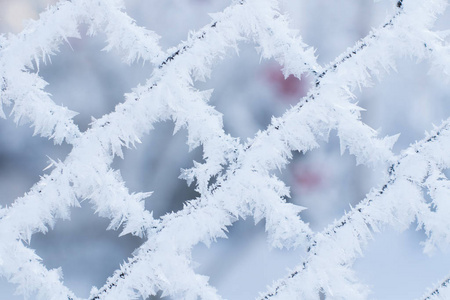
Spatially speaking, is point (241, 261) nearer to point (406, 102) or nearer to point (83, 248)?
point (83, 248)

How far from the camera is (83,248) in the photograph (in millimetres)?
931

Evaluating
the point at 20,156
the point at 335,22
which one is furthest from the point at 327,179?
the point at 20,156

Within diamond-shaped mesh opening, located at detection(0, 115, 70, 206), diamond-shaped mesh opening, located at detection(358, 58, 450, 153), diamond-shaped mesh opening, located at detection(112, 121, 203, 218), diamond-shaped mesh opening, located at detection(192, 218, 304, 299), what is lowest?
diamond-shaped mesh opening, located at detection(192, 218, 304, 299)

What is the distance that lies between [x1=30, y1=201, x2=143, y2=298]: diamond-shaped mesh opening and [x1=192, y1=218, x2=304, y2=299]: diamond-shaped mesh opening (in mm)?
174

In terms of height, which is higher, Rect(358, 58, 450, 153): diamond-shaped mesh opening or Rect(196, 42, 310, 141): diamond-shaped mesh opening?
Rect(196, 42, 310, 141): diamond-shaped mesh opening

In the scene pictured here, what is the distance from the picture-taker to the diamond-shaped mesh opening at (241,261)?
835 millimetres

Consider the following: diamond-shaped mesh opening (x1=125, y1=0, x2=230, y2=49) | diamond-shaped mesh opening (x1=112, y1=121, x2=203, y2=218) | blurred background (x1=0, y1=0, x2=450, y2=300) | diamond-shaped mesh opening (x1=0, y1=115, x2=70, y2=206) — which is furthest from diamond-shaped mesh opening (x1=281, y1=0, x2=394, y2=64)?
diamond-shaped mesh opening (x1=0, y1=115, x2=70, y2=206)

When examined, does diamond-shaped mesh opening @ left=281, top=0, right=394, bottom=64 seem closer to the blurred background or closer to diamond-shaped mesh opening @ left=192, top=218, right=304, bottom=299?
the blurred background

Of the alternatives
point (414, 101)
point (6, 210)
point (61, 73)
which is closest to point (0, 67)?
point (6, 210)

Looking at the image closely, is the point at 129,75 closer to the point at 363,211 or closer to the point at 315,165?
the point at 315,165

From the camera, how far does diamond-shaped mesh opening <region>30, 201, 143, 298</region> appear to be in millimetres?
917

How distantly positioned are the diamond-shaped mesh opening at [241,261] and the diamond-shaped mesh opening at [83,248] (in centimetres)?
17

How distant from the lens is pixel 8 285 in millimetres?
786

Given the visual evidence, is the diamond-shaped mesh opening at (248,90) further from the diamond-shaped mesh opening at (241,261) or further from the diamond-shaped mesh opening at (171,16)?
the diamond-shaped mesh opening at (241,261)
